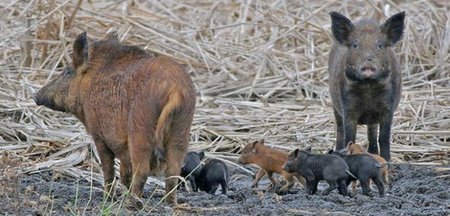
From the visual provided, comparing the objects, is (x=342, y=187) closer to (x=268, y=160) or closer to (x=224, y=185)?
(x=268, y=160)

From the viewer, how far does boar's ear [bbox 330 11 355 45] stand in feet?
37.9

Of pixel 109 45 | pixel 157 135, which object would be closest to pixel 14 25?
pixel 109 45

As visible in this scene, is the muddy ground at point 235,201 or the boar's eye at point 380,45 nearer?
the muddy ground at point 235,201

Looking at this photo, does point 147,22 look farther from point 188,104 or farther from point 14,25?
point 188,104

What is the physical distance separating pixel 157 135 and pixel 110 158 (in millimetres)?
837

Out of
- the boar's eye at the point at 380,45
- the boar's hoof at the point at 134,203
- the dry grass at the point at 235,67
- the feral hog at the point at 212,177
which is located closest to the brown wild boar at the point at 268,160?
the feral hog at the point at 212,177

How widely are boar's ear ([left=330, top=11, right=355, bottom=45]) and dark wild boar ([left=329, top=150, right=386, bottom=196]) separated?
94.3 inches

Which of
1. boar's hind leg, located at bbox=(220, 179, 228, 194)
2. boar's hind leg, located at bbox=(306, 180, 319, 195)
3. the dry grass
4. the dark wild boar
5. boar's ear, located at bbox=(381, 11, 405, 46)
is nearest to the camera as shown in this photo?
the dark wild boar

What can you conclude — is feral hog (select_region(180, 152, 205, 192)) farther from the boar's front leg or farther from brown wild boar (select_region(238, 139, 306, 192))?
the boar's front leg

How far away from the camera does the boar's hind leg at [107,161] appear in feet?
Result: 28.2

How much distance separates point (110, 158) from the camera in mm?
8703

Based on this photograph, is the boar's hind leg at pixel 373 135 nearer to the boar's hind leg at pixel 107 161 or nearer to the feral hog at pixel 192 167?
the feral hog at pixel 192 167

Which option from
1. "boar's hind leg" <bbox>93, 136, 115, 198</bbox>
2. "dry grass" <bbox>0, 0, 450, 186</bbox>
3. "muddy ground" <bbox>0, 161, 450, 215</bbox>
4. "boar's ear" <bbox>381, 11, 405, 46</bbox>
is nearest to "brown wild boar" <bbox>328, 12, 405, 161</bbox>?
"boar's ear" <bbox>381, 11, 405, 46</bbox>

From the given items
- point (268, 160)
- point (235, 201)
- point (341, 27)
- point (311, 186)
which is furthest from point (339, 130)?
point (235, 201)
